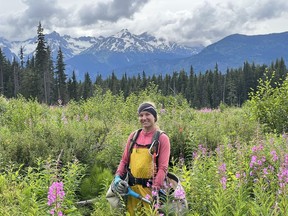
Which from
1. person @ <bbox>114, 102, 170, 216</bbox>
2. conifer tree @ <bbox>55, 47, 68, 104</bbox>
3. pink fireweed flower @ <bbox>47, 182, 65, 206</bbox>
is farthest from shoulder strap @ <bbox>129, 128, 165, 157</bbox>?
conifer tree @ <bbox>55, 47, 68, 104</bbox>

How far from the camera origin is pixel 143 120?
15.7ft

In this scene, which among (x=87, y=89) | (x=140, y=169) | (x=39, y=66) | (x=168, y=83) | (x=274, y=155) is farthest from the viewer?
(x=168, y=83)

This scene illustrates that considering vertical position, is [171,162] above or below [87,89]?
above

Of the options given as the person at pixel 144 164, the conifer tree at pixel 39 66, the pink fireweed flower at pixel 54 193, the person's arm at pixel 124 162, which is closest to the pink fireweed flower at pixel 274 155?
the person at pixel 144 164

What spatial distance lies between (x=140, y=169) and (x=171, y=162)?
3306mm

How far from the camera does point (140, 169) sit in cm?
458

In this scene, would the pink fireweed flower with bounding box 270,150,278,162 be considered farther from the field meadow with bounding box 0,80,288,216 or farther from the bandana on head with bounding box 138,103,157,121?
the bandana on head with bounding box 138,103,157,121

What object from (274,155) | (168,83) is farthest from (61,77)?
(274,155)

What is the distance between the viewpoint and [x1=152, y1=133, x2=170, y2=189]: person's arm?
4.34 meters

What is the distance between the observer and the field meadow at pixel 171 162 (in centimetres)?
421

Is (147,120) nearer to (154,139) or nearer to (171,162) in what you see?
(154,139)

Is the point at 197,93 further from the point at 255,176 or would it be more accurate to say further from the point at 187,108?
the point at 255,176

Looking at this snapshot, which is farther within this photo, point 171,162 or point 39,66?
point 39,66

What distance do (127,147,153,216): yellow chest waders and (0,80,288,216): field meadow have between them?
344 millimetres
